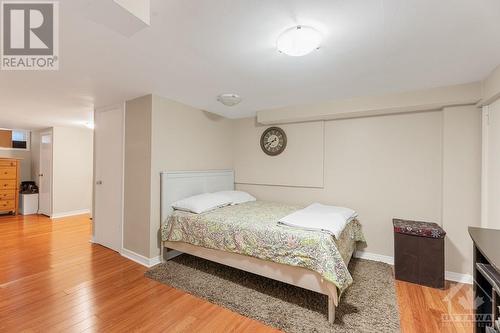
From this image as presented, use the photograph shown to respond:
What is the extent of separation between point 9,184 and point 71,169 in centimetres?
147

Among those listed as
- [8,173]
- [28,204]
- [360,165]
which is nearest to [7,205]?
[28,204]

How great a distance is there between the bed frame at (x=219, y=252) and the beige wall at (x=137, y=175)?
0.22 meters

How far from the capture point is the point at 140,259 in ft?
9.84

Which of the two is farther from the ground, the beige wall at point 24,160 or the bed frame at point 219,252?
the beige wall at point 24,160

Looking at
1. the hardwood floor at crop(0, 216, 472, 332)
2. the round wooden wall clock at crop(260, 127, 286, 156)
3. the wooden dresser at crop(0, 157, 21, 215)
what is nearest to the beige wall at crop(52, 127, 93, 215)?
the wooden dresser at crop(0, 157, 21, 215)

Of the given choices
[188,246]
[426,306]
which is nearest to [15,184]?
[188,246]

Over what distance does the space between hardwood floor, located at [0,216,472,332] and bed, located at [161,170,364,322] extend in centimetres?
→ 47

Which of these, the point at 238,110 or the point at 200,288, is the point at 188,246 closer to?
the point at 200,288

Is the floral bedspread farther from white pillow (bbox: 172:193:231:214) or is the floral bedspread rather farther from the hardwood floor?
the hardwood floor

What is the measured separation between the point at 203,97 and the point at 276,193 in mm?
1980

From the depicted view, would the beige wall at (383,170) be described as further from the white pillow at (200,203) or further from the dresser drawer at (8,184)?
the dresser drawer at (8,184)

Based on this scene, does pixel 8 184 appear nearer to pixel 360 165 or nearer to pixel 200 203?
pixel 200 203

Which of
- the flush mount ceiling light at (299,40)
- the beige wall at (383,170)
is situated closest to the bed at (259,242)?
the beige wall at (383,170)

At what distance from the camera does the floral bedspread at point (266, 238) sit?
1915 mm
